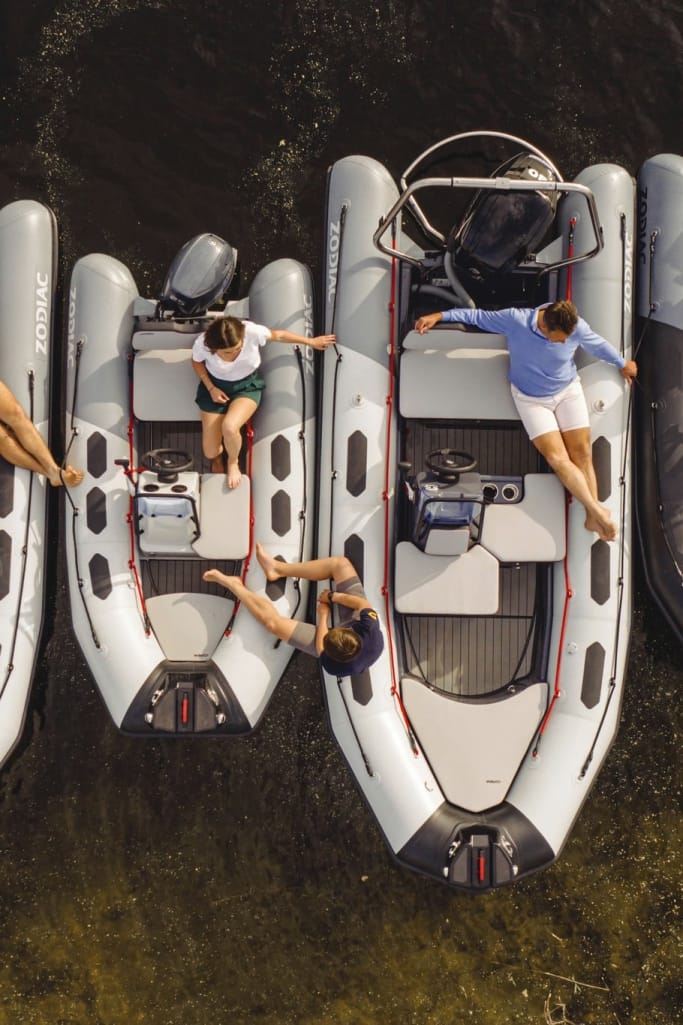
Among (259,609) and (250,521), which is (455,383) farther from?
(259,609)

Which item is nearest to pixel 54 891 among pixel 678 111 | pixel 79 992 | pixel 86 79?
pixel 79 992

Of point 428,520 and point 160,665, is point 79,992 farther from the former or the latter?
point 428,520

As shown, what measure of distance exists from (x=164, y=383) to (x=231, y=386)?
0.41 meters

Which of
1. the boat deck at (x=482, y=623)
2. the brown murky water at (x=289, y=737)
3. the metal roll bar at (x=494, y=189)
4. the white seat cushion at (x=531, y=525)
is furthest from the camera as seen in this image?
the brown murky water at (x=289, y=737)

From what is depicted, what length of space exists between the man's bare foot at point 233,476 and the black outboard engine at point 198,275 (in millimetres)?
858

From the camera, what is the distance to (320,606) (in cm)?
357

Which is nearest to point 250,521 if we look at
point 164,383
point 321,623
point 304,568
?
point 304,568

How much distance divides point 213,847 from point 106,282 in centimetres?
340

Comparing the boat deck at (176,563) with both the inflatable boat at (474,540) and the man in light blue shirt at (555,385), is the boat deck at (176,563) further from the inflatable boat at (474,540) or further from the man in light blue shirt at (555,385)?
the man in light blue shirt at (555,385)

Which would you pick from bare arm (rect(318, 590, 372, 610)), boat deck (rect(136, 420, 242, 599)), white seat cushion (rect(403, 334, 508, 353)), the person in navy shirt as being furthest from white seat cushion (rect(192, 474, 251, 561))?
white seat cushion (rect(403, 334, 508, 353))

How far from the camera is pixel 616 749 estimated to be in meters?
4.25

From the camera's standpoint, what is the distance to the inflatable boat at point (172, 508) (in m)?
3.65

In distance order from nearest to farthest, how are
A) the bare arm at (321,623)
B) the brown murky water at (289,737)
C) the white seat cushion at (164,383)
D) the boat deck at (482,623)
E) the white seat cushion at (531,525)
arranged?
the bare arm at (321,623), the white seat cushion at (531,525), the white seat cushion at (164,383), the boat deck at (482,623), the brown murky water at (289,737)

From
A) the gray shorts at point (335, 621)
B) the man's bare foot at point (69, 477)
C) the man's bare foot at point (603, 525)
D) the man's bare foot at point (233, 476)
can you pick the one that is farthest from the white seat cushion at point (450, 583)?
the man's bare foot at point (69, 477)
